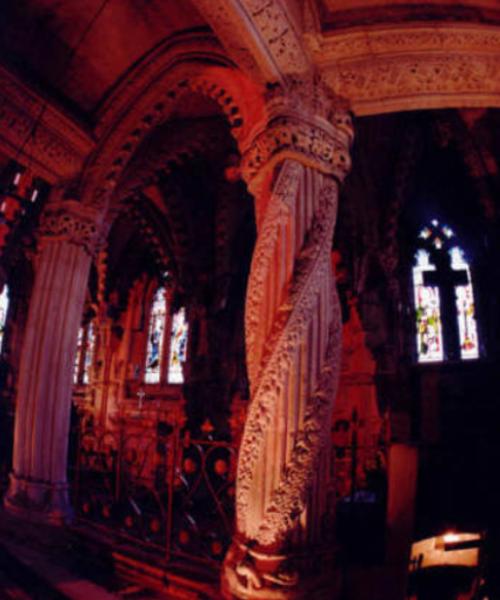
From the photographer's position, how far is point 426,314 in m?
9.41

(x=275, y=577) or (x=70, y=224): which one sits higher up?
(x=70, y=224)

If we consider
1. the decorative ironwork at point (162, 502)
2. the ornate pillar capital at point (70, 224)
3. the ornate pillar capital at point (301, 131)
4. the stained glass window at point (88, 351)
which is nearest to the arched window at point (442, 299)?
the decorative ironwork at point (162, 502)

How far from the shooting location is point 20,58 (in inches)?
183

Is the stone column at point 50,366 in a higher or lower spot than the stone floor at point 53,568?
higher

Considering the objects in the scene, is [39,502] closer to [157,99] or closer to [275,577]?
[275,577]

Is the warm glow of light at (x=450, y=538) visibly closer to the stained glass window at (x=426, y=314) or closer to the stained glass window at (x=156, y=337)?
the stained glass window at (x=426, y=314)

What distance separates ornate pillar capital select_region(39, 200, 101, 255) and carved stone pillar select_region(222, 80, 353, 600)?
2678mm

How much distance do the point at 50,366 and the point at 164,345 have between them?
24.4ft

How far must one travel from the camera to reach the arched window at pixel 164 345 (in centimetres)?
1194

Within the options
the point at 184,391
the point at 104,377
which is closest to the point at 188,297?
the point at 184,391

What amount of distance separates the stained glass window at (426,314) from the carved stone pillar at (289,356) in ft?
22.0

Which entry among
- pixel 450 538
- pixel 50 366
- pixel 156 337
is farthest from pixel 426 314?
pixel 450 538

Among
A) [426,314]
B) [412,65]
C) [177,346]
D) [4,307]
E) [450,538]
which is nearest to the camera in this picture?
[450,538]

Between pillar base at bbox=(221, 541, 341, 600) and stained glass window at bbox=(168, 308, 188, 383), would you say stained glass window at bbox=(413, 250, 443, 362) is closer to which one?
stained glass window at bbox=(168, 308, 188, 383)
